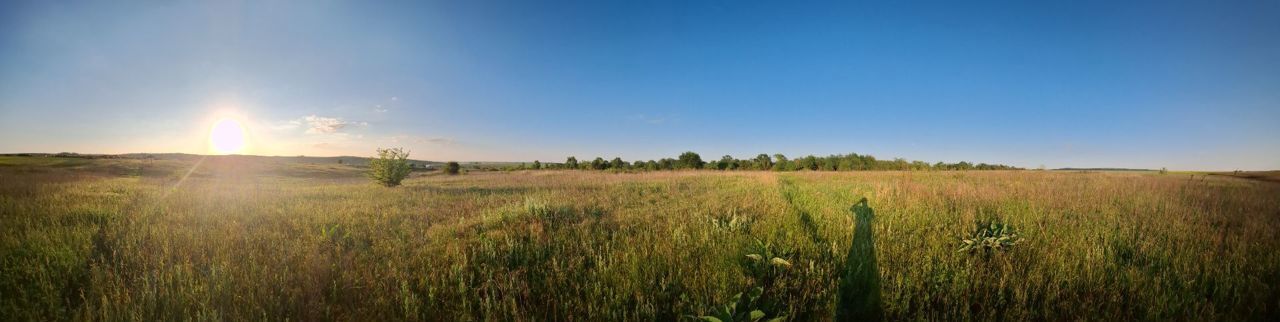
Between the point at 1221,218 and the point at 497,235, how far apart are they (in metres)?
12.3

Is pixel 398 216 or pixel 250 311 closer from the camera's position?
pixel 250 311

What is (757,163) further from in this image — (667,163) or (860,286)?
(860,286)

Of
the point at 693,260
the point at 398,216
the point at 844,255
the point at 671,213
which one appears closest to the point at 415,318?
the point at 693,260

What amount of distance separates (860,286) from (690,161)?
197ft

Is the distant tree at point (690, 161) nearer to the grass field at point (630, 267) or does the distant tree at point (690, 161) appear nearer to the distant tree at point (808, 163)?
the distant tree at point (808, 163)

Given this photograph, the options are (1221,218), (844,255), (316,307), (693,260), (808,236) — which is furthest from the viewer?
(1221,218)

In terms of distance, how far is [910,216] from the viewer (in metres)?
6.21

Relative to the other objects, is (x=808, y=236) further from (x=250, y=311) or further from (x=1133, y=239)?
(x=250, y=311)

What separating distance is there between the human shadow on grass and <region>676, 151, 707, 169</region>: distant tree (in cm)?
5736

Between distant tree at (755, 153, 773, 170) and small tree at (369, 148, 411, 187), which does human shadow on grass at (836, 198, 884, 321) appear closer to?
small tree at (369, 148, 411, 187)

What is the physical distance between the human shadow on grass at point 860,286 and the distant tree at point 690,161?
57355 millimetres

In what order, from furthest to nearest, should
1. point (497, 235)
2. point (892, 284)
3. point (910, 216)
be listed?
point (910, 216) → point (497, 235) → point (892, 284)

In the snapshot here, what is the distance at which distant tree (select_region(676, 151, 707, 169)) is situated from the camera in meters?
61.9

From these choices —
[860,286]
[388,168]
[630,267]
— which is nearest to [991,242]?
[860,286]
